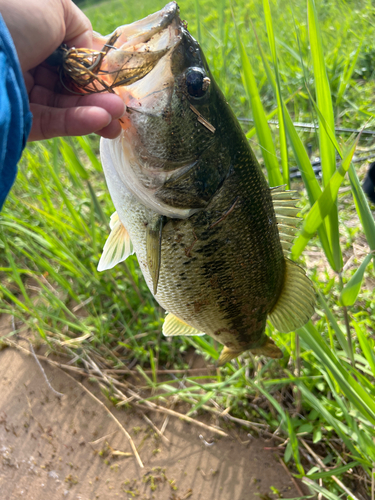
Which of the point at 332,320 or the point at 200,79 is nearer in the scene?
the point at 200,79

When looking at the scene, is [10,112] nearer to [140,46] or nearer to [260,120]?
[140,46]

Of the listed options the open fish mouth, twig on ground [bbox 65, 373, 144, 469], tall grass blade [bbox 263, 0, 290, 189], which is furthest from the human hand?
twig on ground [bbox 65, 373, 144, 469]

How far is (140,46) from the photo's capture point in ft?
3.28

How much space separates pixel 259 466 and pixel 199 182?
1.49 m

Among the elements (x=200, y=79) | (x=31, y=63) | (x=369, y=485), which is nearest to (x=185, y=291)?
(x=200, y=79)

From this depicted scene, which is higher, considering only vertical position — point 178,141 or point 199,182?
Answer: point 178,141

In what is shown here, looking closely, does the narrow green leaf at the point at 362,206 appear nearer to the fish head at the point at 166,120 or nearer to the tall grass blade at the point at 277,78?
the tall grass blade at the point at 277,78

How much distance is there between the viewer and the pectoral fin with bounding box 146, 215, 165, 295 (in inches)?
45.7

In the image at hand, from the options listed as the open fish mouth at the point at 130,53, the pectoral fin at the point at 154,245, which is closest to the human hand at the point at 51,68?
the open fish mouth at the point at 130,53

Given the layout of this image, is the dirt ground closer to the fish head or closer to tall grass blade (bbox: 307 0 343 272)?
tall grass blade (bbox: 307 0 343 272)

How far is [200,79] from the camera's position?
3.37ft

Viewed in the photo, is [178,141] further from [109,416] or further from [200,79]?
[109,416]

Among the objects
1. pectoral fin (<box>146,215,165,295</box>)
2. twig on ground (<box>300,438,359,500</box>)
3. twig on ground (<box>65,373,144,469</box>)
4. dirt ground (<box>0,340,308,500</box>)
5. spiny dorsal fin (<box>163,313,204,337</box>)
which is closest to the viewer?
pectoral fin (<box>146,215,165,295</box>)

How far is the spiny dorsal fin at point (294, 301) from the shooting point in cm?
134
